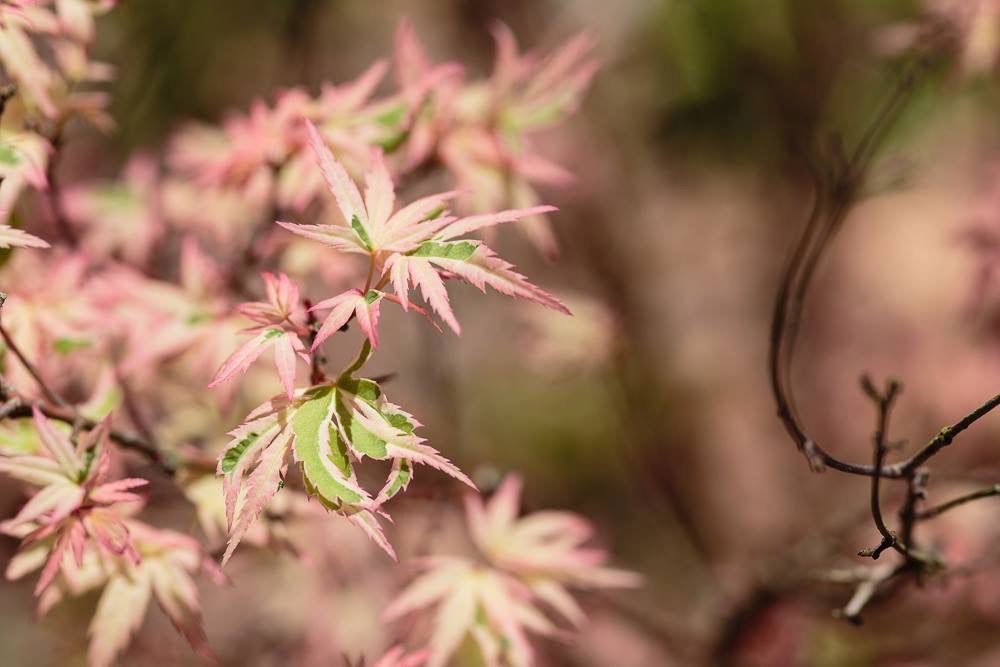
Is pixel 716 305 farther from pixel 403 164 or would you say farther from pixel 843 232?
pixel 403 164

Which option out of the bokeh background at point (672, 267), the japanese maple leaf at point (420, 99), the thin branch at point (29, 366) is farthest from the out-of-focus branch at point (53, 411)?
the bokeh background at point (672, 267)

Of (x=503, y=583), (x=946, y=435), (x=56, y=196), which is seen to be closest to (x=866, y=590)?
(x=946, y=435)

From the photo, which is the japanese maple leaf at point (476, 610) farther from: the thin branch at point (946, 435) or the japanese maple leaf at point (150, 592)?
the thin branch at point (946, 435)

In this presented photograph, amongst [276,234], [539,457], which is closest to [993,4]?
[276,234]

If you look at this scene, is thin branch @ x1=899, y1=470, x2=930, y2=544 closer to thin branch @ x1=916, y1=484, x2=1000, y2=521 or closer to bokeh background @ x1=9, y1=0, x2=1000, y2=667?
thin branch @ x1=916, y1=484, x2=1000, y2=521

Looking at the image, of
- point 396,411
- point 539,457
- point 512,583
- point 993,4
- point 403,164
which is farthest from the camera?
point 539,457

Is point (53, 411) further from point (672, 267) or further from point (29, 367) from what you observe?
point (672, 267)
